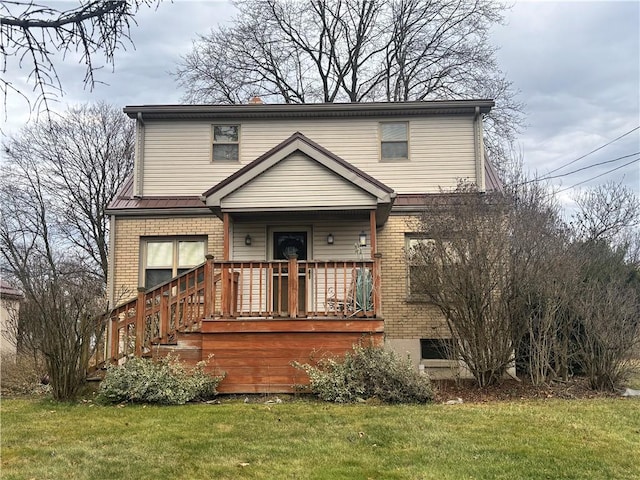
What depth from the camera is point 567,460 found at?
5.06 m

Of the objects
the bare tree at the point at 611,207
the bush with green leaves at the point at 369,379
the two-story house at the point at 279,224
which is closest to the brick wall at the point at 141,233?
the two-story house at the point at 279,224

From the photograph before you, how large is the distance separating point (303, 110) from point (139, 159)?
3.86 metres

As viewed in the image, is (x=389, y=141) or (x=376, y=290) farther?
(x=389, y=141)

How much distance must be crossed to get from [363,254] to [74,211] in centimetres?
2089

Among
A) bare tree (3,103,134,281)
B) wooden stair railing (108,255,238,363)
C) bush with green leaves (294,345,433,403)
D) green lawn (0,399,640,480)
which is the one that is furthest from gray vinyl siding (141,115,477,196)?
bare tree (3,103,134,281)

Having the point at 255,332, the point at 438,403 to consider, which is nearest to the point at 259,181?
the point at 255,332

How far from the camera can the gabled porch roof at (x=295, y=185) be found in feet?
32.1

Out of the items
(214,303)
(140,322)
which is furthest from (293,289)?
(140,322)

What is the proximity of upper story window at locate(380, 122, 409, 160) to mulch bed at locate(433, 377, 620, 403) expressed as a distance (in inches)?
207

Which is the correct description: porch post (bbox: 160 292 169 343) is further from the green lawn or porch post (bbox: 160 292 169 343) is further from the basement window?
the basement window

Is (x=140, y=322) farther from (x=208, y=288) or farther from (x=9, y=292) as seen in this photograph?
(x=9, y=292)

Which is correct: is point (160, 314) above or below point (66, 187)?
below

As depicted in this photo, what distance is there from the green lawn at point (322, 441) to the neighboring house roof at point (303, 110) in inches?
273

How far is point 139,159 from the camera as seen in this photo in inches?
484
